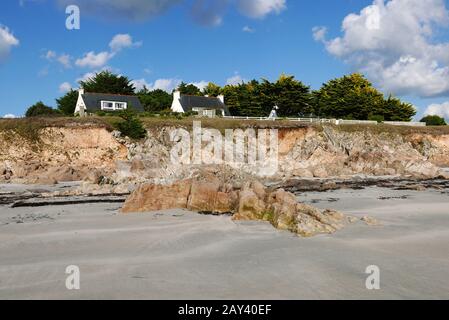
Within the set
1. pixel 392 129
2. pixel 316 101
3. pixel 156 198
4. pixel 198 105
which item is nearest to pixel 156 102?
pixel 198 105

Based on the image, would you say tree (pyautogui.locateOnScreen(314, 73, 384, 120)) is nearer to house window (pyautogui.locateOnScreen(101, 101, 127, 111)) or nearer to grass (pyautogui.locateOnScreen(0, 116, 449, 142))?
grass (pyautogui.locateOnScreen(0, 116, 449, 142))

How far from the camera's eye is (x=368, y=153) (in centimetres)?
4703

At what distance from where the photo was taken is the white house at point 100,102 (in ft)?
207

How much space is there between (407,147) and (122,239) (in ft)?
170

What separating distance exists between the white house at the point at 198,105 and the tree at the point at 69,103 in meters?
15.6

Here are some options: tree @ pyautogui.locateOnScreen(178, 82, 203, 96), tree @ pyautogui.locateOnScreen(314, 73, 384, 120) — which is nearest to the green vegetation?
tree @ pyautogui.locateOnScreen(314, 73, 384, 120)

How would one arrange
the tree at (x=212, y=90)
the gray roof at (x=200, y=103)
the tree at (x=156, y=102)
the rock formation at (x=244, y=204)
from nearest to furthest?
the rock formation at (x=244, y=204) < the gray roof at (x=200, y=103) < the tree at (x=156, y=102) < the tree at (x=212, y=90)

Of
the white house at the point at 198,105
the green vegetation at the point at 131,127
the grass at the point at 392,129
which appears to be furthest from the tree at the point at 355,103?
the green vegetation at the point at 131,127

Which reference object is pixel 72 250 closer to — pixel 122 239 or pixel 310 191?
pixel 122 239

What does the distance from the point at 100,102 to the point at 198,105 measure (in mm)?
16092

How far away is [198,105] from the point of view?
73.1 meters

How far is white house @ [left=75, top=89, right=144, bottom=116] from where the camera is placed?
63.0 meters

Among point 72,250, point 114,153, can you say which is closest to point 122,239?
point 72,250

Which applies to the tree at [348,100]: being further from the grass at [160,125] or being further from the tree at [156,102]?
the tree at [156,102]
